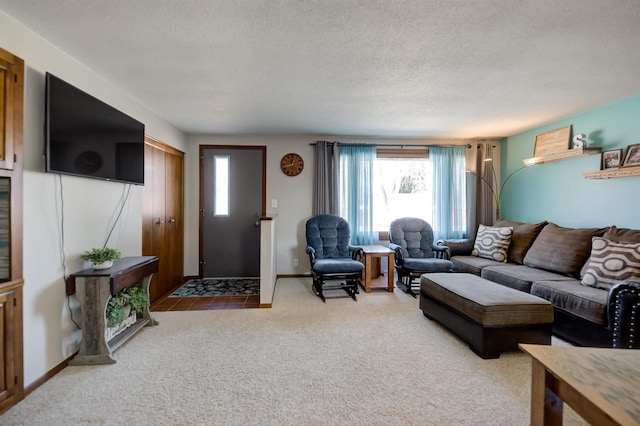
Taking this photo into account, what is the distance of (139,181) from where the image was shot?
289 cm

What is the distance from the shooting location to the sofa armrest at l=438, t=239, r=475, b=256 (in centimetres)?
416

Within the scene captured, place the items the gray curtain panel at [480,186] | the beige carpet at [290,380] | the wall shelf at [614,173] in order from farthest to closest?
the gray curtain panel at [480,186] < the wall shelf at [614,173] < the beige carpet at [290,380]

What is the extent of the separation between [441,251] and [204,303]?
3332mm

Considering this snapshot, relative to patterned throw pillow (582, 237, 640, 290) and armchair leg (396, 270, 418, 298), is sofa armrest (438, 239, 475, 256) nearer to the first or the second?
Answer: armchair leg (396, 270, 418, 298)

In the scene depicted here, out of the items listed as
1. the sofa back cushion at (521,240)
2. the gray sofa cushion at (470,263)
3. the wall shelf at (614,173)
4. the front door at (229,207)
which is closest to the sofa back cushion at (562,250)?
the sofa back cushion at (521,240)

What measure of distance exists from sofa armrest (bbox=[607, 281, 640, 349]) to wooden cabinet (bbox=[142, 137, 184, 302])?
4437 mm

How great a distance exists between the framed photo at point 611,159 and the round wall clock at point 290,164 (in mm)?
3841

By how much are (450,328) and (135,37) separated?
343cm

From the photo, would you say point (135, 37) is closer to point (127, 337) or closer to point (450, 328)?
point (127, 337)

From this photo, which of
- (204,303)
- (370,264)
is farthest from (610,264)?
(204,303)

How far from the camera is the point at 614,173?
2973 millimetres

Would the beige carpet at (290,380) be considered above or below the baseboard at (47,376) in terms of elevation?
below

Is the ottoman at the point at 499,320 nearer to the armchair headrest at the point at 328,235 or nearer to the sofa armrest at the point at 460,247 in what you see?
the sofa armrest at the point at 460,247

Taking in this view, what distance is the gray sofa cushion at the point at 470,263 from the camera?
3555 mm
